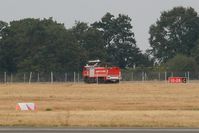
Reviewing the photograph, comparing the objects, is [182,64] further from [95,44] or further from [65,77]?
[65,77]

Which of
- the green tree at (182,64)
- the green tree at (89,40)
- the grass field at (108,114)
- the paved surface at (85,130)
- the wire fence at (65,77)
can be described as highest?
Answer: the green tree at (89,40)

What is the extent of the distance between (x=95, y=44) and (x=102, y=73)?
170ft

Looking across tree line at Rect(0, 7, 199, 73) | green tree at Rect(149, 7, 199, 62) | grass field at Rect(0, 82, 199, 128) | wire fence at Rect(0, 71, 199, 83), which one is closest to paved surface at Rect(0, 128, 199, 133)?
grass field at Rect(0, 82, 199, 128)

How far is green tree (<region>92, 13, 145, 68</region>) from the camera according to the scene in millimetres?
151625

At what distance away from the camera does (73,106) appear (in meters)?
43.7

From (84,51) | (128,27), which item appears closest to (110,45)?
(128,27)

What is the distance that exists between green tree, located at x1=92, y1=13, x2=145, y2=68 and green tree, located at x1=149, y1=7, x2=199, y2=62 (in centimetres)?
463

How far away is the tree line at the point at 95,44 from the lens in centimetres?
12025

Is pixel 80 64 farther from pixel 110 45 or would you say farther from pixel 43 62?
pixel 110 45

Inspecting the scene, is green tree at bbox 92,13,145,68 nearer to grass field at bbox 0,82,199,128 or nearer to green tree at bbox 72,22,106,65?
green tree at bbox 72,22,106,65

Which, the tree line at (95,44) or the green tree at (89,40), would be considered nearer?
the tree line at (95,44)

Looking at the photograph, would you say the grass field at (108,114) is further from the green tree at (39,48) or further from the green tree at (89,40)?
the green tree at (89,40)

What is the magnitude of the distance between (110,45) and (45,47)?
120 feet

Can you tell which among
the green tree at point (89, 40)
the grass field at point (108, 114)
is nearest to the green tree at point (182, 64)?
the green tree at point (89, 40)
